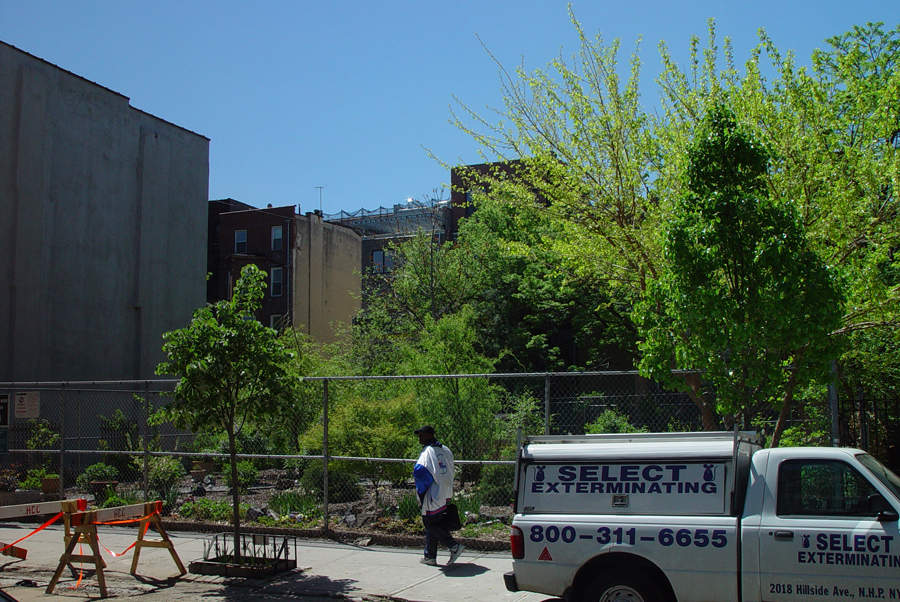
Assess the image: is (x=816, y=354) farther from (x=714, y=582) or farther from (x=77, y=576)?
(x=77, y=576)

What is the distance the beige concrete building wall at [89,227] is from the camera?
2234 centimetres

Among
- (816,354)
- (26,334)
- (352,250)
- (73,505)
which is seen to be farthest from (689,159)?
(352,250)

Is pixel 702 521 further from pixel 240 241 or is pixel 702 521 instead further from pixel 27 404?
pixel 240 241

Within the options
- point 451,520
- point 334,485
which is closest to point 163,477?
point 334,485

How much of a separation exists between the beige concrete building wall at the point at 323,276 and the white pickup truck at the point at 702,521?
3570 cm

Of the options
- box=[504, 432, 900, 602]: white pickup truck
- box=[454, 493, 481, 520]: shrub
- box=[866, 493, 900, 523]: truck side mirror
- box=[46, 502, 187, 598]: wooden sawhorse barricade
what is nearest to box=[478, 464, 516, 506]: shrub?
box=[454, 493, 481, 520]: shrub

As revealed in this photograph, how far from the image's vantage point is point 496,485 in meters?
11.6

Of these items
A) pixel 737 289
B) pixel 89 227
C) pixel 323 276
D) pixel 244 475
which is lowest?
pixel 244 475

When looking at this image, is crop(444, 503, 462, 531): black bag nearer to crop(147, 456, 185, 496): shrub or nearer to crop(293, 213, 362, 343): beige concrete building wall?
crop(147, 456, 185, 496): shrub

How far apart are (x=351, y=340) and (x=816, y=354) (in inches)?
999

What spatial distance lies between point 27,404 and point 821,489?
40.8ft

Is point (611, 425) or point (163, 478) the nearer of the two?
point (611, 425)

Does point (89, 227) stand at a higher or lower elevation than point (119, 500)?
higher

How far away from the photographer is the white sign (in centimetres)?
1294
